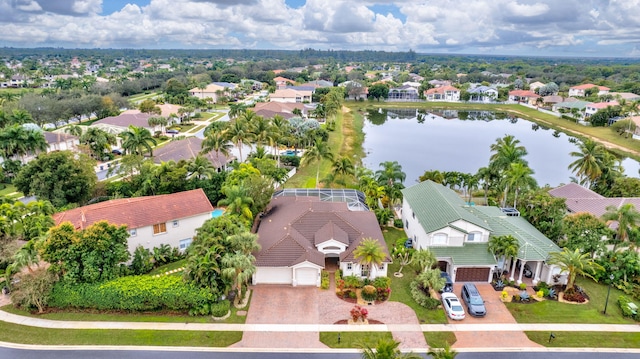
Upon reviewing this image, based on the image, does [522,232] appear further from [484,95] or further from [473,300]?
[484,95]

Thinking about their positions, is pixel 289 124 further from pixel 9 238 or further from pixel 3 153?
pixel 9 238

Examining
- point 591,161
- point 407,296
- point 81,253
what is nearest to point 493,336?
point 407,296

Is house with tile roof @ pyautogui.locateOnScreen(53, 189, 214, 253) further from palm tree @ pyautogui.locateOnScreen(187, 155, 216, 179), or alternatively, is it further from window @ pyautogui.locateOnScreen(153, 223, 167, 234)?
palm tree @ pyautogui.locateOnScreen(187, 155, 216, 179)

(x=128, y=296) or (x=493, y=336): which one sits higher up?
(x=128, y=296)

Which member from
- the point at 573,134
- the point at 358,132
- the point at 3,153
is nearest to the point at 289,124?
the point at 358,132

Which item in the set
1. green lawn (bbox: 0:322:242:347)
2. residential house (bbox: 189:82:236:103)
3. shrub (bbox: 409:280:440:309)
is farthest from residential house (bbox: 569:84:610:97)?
green lawn (bbox: 0:322:242:347)

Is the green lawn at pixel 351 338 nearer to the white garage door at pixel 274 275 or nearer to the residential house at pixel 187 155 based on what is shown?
the white garage door at pixel 274 275

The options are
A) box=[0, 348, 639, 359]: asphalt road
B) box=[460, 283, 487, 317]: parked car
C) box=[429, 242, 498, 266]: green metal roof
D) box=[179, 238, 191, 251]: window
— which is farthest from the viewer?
box=[179, 238, 191, 251]: window
